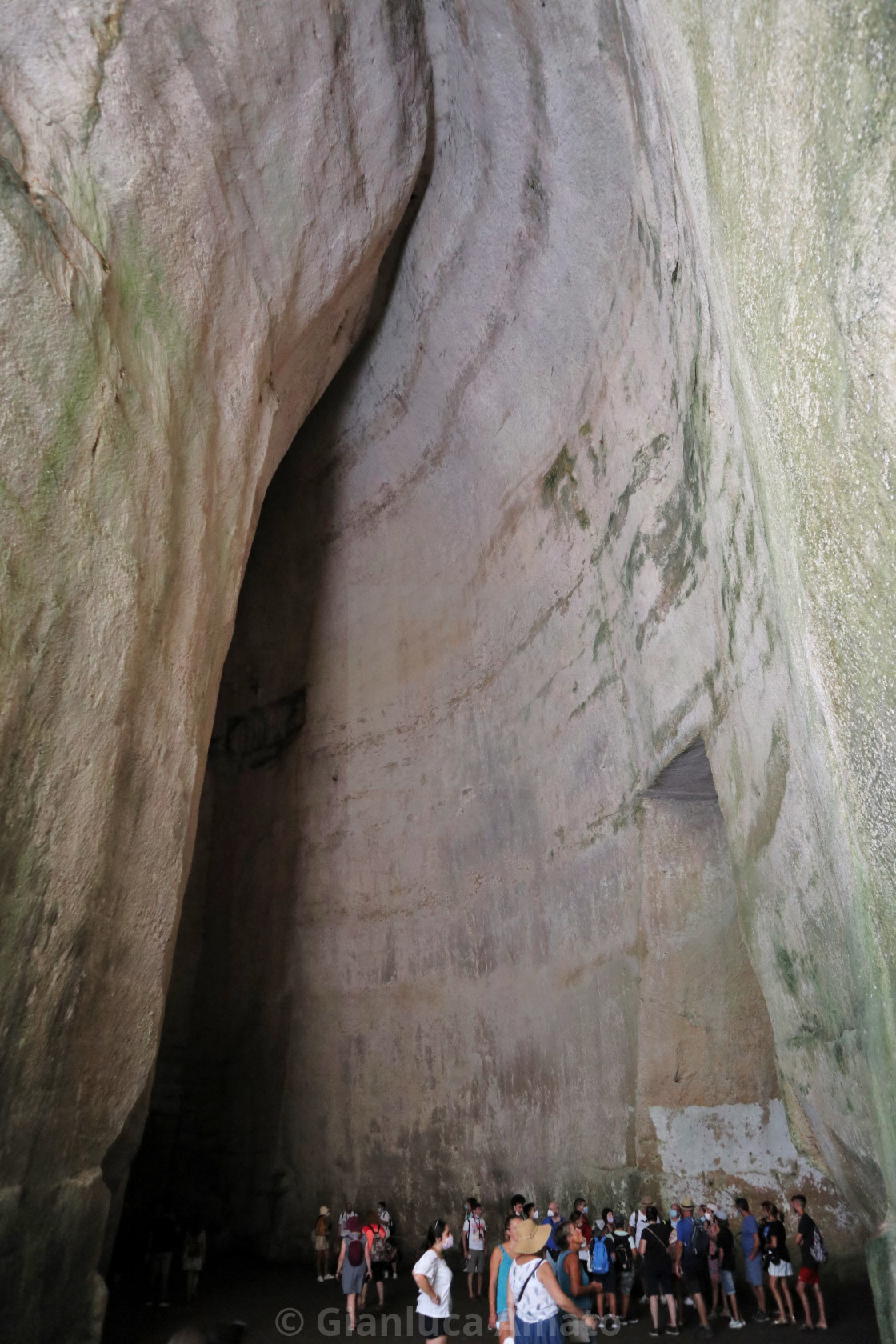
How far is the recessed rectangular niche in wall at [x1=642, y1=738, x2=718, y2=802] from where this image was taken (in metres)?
6.74

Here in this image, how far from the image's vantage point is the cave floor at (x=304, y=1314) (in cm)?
588

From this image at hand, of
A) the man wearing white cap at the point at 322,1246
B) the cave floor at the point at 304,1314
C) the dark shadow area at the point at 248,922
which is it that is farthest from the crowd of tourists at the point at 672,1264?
the dark shadow area at the point at 248,922

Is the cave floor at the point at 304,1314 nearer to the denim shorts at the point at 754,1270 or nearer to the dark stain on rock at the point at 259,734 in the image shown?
the denim shorts at the point at 754,1270

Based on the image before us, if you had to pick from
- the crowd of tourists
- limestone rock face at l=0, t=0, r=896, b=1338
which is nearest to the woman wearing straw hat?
limestone rock face at l=0, t=0, r=896, b=1338

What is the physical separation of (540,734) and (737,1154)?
11.4 feet

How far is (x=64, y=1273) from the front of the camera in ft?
17.8

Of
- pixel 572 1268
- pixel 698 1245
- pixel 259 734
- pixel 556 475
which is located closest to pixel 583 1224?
pixel 572 1268

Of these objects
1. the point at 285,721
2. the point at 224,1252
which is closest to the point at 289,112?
the point at 285,721

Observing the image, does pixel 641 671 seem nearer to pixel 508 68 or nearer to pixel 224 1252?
pixel 508 68

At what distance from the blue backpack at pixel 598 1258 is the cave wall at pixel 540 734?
0.75 metres

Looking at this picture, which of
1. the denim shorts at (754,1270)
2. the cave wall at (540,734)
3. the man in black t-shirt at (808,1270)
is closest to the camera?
the cave wall at (540,734)

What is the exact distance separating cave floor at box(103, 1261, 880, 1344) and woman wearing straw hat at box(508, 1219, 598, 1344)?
263 cm

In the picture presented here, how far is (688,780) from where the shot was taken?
710cm

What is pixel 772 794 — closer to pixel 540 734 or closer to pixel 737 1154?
pixel 737 1154
